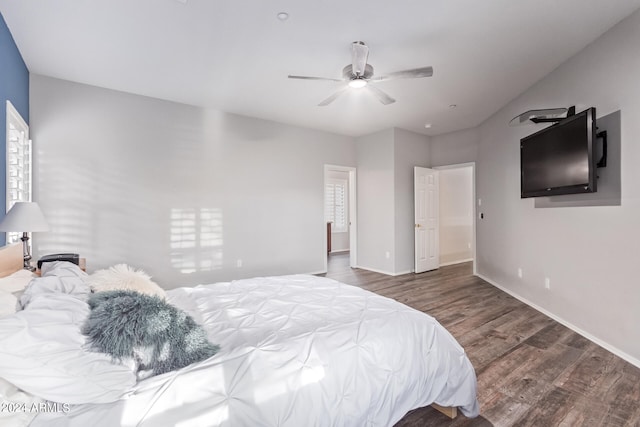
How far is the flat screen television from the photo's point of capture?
2.64 meters

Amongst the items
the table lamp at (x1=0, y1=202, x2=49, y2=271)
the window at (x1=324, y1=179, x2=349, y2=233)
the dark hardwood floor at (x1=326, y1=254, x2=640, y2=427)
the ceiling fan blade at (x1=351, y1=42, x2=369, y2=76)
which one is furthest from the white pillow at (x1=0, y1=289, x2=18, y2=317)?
the window at (x1=324, y1=179, x2=349, y2=233)

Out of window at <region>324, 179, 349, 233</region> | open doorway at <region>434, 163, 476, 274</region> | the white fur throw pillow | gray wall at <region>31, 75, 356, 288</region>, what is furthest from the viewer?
window at <region>324, 179, 349, 233</region>

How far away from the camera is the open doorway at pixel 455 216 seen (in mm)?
6758

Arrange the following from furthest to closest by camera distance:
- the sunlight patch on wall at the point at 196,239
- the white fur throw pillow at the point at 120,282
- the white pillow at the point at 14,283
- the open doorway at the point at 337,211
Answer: the open doorway at the point at 337,211 < the sunlight patch on wall at the point at 196,239 < the white fur throw pillow at the point at 120,282 < the white pillow at the point at 14,283

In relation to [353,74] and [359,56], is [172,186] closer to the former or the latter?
[353,74]

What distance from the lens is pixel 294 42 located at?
2.70 m

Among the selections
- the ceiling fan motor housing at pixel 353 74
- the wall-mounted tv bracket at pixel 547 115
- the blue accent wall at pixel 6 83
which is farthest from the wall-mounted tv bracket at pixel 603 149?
the blue accent wall at pixel 6 83

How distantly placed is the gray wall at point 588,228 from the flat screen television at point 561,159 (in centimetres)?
21

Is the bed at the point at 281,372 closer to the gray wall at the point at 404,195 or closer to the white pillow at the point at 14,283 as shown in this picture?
the white pillow at the point at 14,283

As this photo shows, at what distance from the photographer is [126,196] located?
151 inches

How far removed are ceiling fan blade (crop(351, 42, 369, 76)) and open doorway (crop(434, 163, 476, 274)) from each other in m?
4.63

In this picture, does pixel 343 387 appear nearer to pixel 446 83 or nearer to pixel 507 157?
pixel 446 83

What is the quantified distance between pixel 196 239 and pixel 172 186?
0.82 meters

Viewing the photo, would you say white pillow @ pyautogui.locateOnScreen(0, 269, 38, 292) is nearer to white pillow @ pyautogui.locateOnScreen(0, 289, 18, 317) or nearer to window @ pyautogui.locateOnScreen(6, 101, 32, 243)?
white pillow @ pyautogui.locateOnScreen(0, 289, 18, 317)
